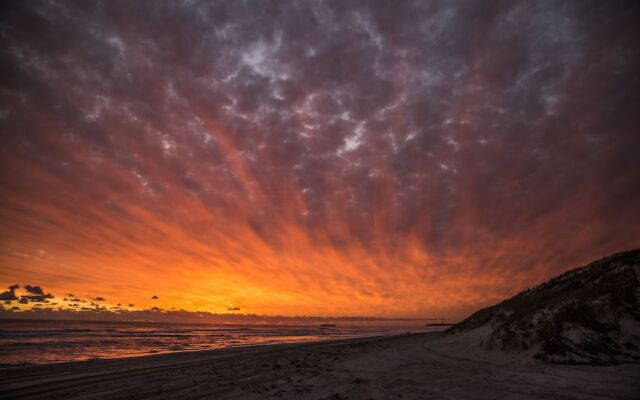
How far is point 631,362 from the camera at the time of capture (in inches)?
449

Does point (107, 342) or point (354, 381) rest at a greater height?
point (354, 381)

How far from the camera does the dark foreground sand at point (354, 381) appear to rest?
8.75 meters

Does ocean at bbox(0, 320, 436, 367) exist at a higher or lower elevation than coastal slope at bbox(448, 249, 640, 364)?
lower

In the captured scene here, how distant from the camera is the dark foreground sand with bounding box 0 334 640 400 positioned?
8.75m

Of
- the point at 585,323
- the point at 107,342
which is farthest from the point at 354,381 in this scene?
the point at 107,342

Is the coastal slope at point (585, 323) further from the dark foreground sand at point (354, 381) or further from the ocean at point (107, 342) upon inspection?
the ocean at point (107, 342)

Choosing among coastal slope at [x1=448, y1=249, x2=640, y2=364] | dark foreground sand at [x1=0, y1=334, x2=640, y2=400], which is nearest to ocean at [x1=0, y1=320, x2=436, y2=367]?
dark foreground sand at [x1=0, y1=334, x2=640, y2=400]

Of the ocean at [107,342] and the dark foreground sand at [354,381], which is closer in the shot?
the dark foreground sand at [354,381]

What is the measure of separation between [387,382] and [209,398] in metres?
5.90

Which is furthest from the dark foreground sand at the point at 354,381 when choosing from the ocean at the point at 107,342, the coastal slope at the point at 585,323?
the ocean at the point at 107,342

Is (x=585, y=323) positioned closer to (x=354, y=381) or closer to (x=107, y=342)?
(x=354, y=381)

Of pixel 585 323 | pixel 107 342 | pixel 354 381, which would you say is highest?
pixel 585 323

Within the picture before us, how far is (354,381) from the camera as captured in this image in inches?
430

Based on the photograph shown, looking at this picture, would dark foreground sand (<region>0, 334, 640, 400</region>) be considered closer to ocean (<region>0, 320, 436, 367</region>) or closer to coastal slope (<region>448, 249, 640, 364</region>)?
coastal slope (<region>448, 249, 640, 364</region>)
